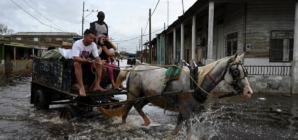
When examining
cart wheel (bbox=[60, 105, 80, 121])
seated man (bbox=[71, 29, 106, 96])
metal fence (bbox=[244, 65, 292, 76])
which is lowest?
cart wheel (bbox=[60, 105, 80, 121])

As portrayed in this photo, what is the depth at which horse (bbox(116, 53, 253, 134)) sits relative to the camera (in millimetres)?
4390

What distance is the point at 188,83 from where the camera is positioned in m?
4.89

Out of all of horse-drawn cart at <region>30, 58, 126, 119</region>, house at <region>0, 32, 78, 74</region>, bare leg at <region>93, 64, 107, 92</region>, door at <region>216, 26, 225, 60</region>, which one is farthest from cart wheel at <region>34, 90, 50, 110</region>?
door at <region>216, 26, 225, 60</region>

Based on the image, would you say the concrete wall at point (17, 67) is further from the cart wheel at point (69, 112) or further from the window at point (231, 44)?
the cart wheel at point (69, 112)

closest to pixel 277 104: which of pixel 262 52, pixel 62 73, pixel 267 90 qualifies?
pixel 267 90

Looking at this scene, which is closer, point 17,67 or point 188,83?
point 188,83

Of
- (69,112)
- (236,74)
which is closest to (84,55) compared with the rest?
(69,112)

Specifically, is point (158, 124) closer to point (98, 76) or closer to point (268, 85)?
point (98, 76)

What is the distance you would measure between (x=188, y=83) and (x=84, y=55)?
8.82 feet

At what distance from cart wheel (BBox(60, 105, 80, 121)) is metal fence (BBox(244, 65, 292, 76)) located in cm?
889

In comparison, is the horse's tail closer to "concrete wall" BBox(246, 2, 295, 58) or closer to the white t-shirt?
the white t-shirt

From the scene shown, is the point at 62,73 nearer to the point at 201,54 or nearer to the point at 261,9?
the point at 261,9

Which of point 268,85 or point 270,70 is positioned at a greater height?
point 270,70

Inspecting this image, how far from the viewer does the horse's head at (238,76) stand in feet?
14.1
